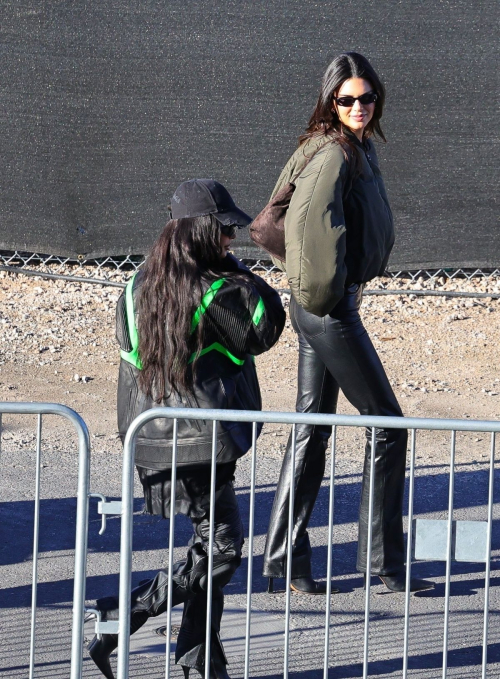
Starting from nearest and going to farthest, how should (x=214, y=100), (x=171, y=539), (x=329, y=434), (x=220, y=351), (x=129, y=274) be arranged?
(x=171, y=539)
(x=220, y=351)
(x=329, y=434)
(x=214, y=100)
(x=129, y=274)

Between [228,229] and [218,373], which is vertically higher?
[228,229]

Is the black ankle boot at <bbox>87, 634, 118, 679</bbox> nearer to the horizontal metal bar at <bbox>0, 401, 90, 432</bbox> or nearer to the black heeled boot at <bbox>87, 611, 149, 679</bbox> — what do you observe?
the black heeled boot at <bbox>87, 611, 149, 679</bbox>

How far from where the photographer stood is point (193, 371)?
344 centimetres

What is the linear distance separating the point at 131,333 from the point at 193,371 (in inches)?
10.0

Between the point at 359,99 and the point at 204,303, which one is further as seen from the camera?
the point at 359,99

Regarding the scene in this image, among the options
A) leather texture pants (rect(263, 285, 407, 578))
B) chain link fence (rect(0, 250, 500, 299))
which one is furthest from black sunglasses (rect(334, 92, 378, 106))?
chain link fence (rect(0, 250, 500, 299))

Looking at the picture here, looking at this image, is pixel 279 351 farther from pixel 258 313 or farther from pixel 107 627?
pixel 107 627

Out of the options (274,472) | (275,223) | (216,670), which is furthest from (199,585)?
(274,472)

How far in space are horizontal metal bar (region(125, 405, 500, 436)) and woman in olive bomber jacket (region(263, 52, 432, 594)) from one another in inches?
34.7

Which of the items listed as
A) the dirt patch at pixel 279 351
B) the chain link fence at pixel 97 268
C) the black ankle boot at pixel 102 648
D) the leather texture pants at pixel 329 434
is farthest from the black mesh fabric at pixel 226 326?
the chain link fence at pixel 97 268

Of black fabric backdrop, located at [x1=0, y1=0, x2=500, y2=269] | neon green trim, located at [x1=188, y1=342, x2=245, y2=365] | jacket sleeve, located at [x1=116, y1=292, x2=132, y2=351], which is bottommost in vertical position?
neon green trim, located at [x1=188, y1=342, x2=245, y2=365]

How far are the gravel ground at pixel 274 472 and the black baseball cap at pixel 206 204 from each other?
5.25 ft

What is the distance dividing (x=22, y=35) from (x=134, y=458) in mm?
5562

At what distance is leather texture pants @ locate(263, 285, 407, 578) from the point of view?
412 cm
